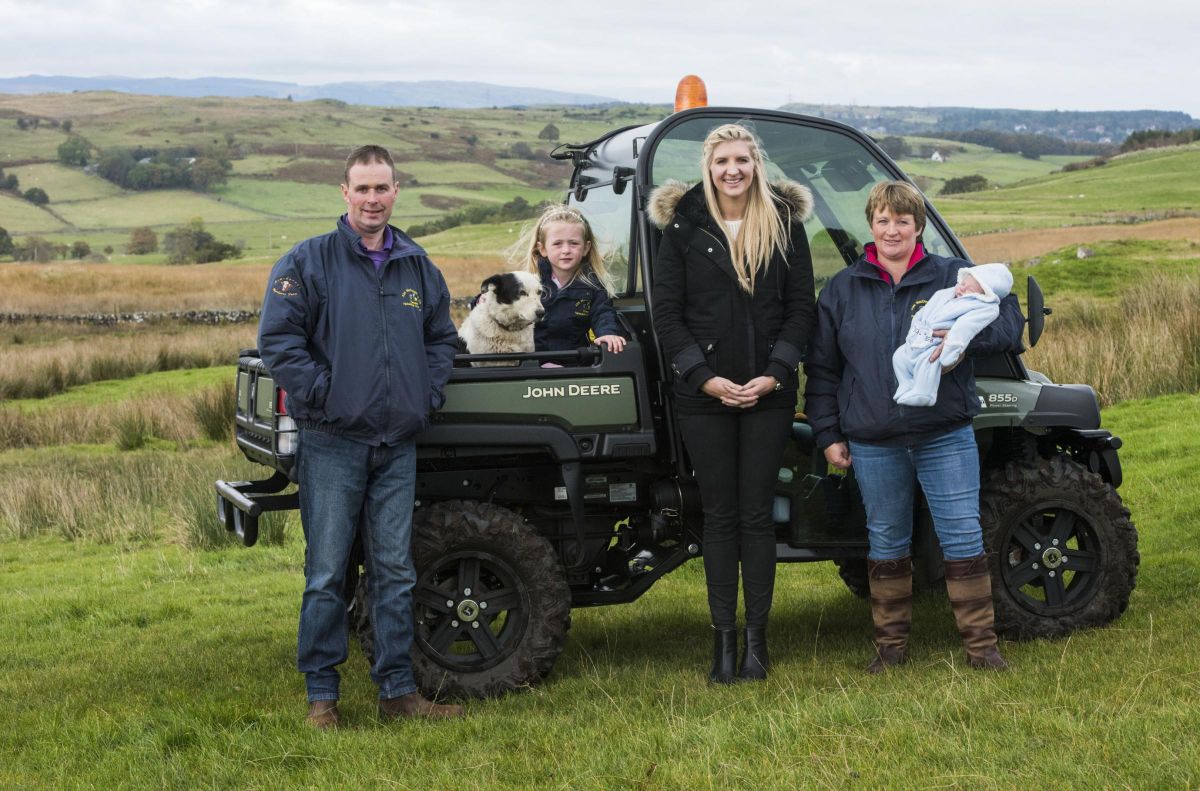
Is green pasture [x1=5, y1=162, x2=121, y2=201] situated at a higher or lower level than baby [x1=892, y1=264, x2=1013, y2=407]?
lower

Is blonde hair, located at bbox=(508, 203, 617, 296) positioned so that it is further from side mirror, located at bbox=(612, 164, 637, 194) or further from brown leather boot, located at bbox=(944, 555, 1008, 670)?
brown leather boot, located at bbox=(944, 555, 1008, 670)

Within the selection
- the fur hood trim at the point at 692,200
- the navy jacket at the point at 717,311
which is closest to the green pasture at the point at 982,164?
the fur hood trim at the point at 692,200

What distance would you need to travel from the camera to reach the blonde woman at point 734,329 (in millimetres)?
5113

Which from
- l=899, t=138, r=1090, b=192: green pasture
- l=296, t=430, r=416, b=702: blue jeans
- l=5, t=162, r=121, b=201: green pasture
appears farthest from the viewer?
l=899, t=138, r=1090, b=192: green pasture

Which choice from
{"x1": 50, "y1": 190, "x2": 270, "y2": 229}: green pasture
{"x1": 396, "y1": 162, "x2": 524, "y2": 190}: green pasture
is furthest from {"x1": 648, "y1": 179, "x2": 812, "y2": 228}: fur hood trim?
{"x1": 396, "y1": 162, "x2": 524, "y2": 190}: green pasture

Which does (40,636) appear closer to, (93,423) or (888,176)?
(888,176)

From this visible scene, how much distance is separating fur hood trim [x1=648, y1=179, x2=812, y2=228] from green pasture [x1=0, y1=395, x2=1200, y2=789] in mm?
1971

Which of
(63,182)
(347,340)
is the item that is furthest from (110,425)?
(63,182)

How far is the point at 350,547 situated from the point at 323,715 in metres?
0.68

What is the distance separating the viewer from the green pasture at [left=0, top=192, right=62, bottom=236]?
327 feet

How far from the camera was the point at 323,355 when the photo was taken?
4.91 meters

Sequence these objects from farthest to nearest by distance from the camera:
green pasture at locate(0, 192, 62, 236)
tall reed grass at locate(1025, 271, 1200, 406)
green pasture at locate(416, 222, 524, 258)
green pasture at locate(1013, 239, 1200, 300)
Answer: green pasture at locate(0, 192, 62, 236) → green pasture at locate(416, 222, 524, 258) → green pasture at locate(1013, 239, 1200, 300) → tall reed grass at locate(1025, 271, 1200, 406)

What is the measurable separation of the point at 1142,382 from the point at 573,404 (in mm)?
9846

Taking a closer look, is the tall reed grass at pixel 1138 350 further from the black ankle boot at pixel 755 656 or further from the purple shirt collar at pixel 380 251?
the purple shirt collar at pixel 380 251
